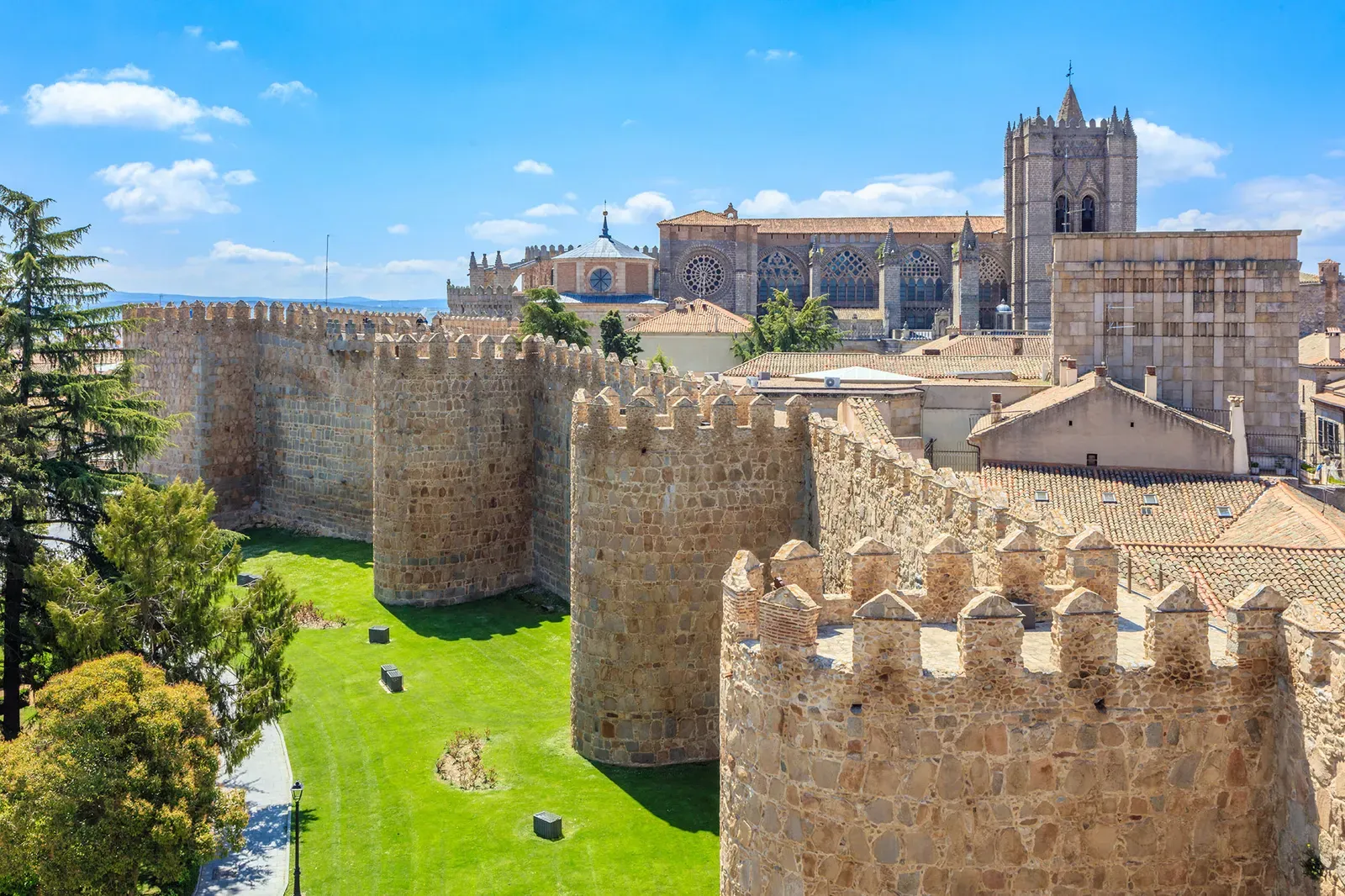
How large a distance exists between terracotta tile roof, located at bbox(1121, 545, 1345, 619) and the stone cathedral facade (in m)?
63.4

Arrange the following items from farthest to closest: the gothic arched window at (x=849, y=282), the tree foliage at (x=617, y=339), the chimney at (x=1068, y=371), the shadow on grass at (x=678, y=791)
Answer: the gothic arched window at (x=849, y=282)
the tree foliage at (x=617, y=339)
the chimney at (x=1068, y=371)
the shadow on grass at (x=678, y=791)

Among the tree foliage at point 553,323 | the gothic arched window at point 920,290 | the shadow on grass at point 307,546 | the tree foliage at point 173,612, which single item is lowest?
the shadow on grass at point 307,546

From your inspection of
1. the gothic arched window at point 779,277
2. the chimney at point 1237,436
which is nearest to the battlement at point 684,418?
the chimney at point 1237,436

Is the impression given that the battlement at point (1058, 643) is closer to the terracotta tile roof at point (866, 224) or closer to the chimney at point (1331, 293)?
the chimney at point (1331, 293)

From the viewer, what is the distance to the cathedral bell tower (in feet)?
267

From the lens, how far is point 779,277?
84188 millimetres

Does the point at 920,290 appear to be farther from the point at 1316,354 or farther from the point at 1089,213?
the point at 1316,354

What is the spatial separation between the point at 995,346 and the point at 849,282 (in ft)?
114

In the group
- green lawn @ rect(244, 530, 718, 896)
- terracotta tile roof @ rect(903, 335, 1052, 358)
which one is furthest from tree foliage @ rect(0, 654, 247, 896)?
terracotta tile roof @ rect(903, 335, 1052, 358)

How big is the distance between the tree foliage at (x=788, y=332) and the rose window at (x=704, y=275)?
8630 millimetres

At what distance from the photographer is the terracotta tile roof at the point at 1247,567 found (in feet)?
49.0

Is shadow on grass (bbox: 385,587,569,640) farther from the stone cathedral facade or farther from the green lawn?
the stone cathedral facade

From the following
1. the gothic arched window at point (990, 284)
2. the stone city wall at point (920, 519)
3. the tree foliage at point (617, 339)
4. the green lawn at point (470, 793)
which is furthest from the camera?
the gothic arched window at point (990, 284)

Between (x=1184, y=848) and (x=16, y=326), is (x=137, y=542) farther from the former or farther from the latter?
(x=1184, y=848)
